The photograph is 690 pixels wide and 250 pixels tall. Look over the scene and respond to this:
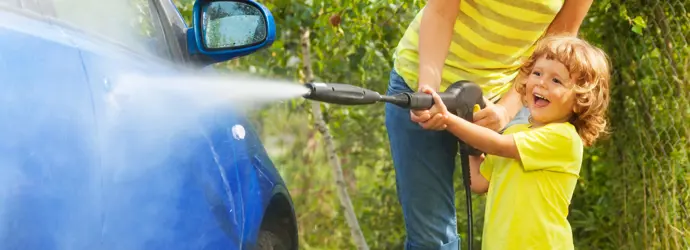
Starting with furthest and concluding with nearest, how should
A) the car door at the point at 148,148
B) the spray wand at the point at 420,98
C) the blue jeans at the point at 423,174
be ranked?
1. the blue jeans at the point at 423,174
2. the spray wand at the point at 420,98
3. the car door at the point at 148,148

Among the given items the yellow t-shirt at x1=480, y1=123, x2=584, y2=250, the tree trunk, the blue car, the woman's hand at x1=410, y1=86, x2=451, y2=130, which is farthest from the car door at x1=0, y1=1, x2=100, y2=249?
the tree trunk

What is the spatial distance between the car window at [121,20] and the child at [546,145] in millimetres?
872

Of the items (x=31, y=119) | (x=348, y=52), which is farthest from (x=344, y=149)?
(x=31, y=119)

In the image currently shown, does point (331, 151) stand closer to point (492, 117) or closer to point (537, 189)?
point (492, 117)

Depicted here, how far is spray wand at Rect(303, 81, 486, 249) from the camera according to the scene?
2.93 m

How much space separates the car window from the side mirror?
4.3 inches

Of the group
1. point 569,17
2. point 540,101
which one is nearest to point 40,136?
point 540,101

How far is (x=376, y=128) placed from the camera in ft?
23.2

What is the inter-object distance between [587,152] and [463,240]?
2.69 ft

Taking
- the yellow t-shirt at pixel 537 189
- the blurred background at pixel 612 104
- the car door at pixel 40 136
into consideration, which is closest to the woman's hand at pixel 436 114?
the yellow t-shirt at pixel 537 189

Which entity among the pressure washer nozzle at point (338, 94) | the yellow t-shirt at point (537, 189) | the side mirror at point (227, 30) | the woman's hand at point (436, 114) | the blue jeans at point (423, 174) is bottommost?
the blue jeans at point (423, 174)

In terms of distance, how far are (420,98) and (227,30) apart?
608mm

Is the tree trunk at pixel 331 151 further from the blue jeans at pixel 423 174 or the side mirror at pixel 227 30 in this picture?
the side mirror at pixel 227 30

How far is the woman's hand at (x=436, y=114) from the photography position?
3.31 m
